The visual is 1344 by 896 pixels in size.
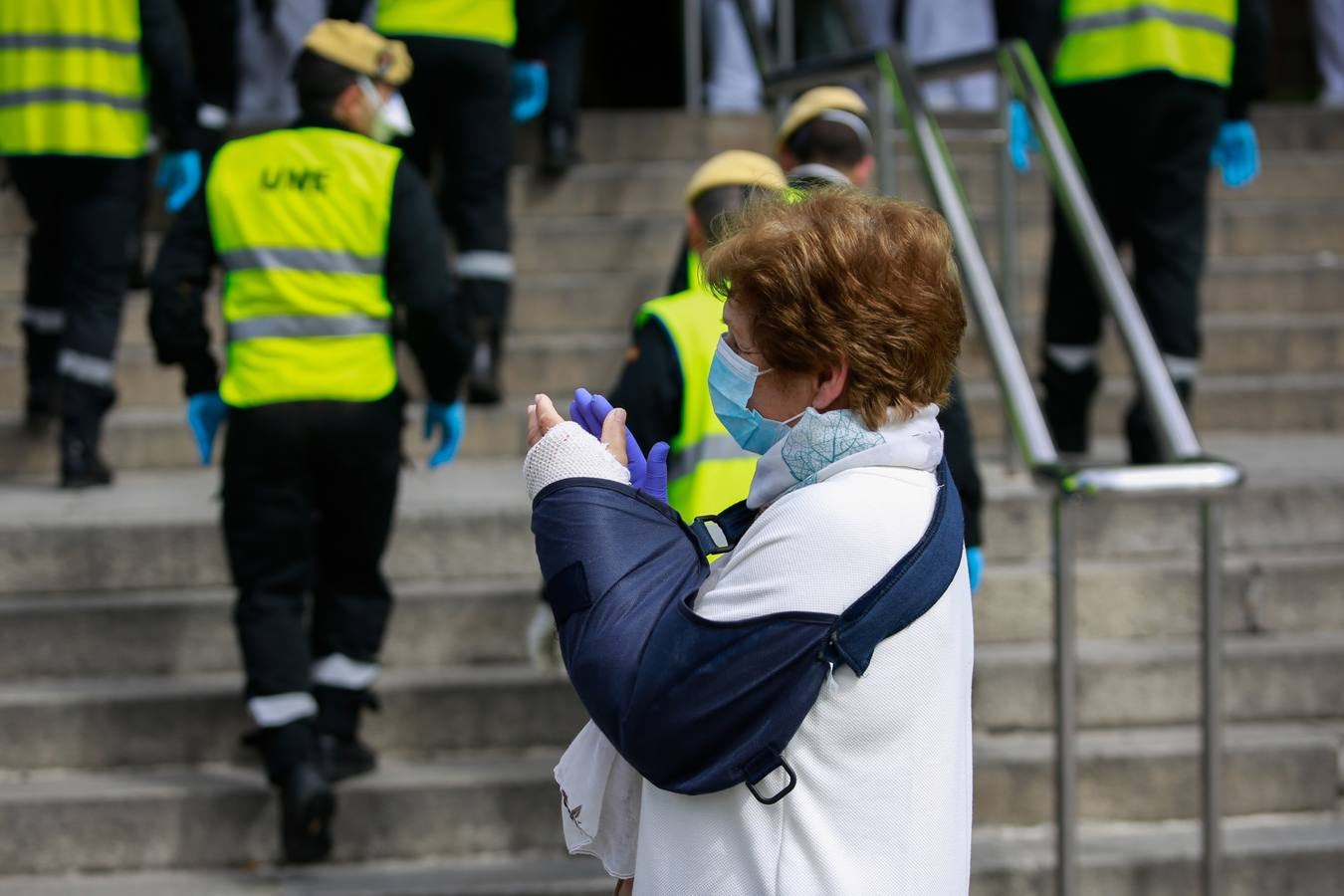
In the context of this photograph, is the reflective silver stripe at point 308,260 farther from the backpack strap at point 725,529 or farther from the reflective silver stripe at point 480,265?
the backpack strap at point 725,529

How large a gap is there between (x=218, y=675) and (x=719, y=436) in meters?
1.97

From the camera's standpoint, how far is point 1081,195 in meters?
3.87

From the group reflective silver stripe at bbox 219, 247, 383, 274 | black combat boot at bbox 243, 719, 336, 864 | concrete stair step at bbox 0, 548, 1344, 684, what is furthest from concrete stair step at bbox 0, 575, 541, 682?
reflective silver stripe at bbox 219, 247, 383, 274

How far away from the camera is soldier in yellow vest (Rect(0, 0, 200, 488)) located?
16.2ft

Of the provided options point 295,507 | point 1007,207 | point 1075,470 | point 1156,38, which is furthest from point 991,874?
point 1156,38

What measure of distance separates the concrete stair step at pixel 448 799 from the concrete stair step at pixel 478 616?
334 mm

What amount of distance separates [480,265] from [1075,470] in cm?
291

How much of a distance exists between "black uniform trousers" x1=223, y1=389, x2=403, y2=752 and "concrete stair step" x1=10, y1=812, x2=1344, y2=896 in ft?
1.48

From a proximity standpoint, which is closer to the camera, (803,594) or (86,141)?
(803,594)

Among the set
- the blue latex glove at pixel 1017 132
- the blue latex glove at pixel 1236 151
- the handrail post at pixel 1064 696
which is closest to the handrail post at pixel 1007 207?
the blue latex glove at pixel 1017 132

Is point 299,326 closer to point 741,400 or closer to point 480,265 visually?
point 480,265

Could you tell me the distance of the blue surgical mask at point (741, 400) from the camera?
1716 mm

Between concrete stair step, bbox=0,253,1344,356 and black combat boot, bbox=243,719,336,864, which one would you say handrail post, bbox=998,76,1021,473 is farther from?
black combat boot, bbox=243,719,336,864

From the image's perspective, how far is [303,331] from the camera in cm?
371
